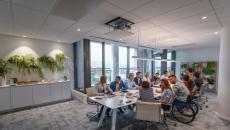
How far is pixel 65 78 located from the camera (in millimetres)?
5523

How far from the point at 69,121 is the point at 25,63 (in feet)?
9.46

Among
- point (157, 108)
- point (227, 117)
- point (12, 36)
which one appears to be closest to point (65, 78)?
point (12, 36)

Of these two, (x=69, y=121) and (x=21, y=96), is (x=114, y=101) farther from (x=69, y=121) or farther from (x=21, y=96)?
(x=21, y=96)

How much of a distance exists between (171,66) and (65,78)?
750cm

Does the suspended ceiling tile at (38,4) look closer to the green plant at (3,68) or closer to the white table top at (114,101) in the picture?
the white table top at (114,101)

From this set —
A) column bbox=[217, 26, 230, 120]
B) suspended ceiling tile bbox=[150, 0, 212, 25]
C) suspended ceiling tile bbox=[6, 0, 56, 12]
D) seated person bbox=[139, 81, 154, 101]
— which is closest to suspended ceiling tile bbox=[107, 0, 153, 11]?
suspended ceiling tile bbox=[150, 0, 212, 25]

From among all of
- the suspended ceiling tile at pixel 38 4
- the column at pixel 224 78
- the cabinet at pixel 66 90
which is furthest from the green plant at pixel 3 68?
the column at pixel 224 78

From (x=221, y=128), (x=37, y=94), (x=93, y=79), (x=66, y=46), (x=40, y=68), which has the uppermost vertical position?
(x=66, y=46)

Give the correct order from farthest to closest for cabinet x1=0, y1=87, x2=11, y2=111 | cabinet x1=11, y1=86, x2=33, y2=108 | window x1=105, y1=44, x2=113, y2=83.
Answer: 1. window x1=105, y1=44, x2=113, y2=83
2. cabinet x1=11, y1=86, x2=33, y2=108
3. cabinet x1=0, y1=87, x2=11, y2=111

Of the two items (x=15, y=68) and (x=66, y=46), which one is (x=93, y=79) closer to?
(x=66, y=46)

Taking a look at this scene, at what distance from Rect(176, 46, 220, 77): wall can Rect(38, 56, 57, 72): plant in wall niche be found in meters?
8.17

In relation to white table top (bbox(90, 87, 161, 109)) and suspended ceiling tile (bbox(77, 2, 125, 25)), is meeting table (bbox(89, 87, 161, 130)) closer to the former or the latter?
white table top (bbox(90, 87, 161, 109))

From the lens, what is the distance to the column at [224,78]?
345 cm

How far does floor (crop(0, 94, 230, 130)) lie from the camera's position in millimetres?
3020
